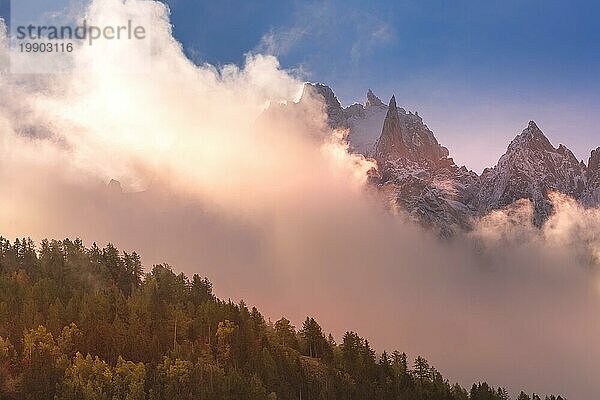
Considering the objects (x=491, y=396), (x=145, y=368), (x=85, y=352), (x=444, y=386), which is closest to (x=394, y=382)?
(x=444, y=386)

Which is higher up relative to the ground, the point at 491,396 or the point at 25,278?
the point at 25,278

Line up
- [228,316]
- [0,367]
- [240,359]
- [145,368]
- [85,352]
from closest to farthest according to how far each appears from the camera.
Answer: [0,367], [145,368], [85,352], [240,359], [228,316]

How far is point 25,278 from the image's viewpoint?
191125 mm

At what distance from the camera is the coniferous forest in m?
138

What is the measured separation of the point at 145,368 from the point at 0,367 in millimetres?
29044

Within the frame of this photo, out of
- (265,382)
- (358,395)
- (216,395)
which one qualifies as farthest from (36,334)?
(358,395)

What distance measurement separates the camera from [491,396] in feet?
643

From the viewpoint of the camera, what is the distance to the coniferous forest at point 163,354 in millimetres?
138000

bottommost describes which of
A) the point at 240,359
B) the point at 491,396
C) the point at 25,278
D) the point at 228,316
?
the point at 491,396

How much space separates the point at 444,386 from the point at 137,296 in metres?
91.4

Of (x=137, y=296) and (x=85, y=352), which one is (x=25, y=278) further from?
(x=85, y=352)

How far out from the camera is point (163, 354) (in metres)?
163

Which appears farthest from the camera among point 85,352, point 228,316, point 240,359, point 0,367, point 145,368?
point 228,316

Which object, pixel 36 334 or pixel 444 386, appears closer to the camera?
pixel 36 334
